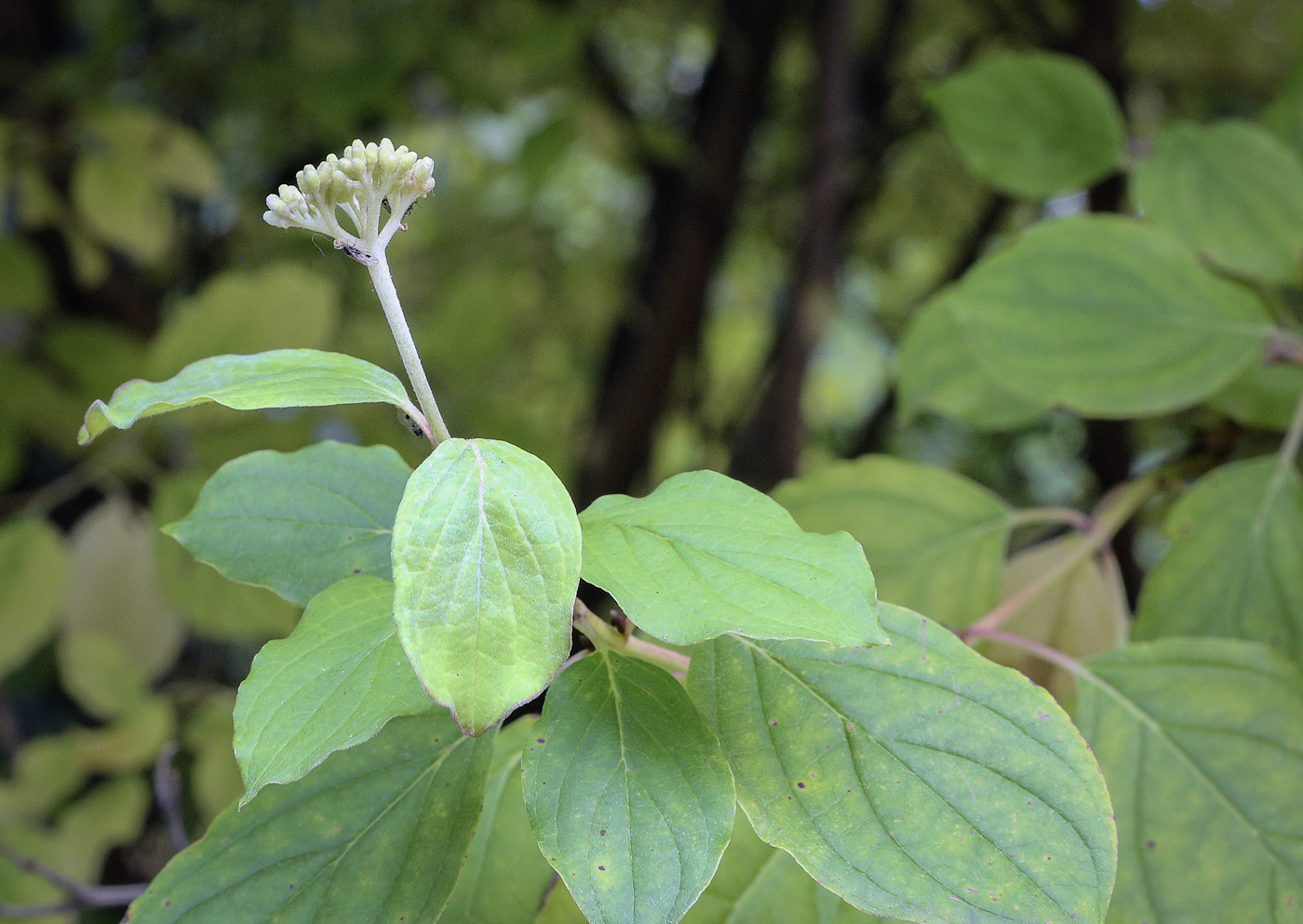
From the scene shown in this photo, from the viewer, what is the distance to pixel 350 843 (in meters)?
0.29

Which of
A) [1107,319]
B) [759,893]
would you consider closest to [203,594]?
A: [759,893]

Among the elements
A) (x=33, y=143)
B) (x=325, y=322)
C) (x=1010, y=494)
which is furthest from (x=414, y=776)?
(x=1010, y=494)

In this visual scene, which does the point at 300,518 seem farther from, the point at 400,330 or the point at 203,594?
the point at 203,594

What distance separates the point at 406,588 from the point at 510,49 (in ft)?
3.85

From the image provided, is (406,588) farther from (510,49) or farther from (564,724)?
(510,49)

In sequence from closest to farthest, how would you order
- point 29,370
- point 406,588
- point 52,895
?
point 406,588 → point 52,895 → point 29,370

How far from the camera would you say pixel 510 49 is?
121 centimetres

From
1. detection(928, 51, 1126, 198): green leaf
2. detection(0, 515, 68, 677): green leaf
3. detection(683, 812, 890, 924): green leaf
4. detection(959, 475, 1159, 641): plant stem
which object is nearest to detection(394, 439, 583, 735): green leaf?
detection(683, 812, 890, 924): green leaf

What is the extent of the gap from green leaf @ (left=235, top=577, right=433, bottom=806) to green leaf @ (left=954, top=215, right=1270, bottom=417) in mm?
386

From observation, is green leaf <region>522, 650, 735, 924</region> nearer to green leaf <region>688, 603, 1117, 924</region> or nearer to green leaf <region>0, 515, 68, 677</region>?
green leaf <region>688, 603, 1117, 924</region>

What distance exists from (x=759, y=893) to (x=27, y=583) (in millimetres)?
767

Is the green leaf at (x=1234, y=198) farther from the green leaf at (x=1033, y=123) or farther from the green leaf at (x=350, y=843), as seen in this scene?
the green leaf at (x=350, y=843)

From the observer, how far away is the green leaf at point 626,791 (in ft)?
0.77

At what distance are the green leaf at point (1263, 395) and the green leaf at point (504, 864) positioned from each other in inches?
18.6
